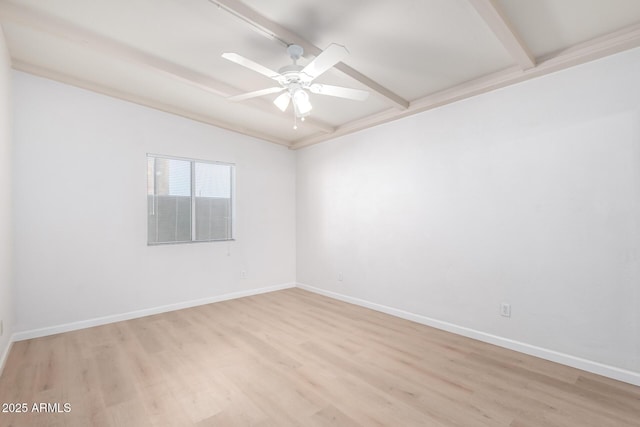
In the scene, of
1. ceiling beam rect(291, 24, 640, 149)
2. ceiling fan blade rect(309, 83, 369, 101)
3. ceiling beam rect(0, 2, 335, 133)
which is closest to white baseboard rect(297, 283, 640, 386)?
ceiling beam rect(291, 24, 640, 149)

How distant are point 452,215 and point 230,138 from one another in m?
3.49

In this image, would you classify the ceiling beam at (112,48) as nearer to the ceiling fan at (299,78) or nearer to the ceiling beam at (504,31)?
the ceiling fan at (299,78)

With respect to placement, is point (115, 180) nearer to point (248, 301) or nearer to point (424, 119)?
point (248, 301)

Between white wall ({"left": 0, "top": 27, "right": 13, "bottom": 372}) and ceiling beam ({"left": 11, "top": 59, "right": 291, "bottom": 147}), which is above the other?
ceiling beam ({"left": 11, "top": 59, "right": 291, "bottom": 147})

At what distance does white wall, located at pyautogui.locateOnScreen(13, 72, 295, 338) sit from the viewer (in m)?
3.00

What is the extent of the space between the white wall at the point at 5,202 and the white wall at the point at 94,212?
9.5 inches

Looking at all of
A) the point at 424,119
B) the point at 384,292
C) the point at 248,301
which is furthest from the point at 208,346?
the point at 424,119

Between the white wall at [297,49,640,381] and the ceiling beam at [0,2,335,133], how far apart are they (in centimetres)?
219

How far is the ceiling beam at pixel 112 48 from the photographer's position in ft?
7.07

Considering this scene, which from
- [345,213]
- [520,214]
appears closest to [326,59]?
[520,214]

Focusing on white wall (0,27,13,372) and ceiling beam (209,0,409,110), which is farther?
white wall (0,27,13,372)

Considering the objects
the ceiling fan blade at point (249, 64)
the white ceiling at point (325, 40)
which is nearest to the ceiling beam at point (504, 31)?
the white ceiling at point (325, 40)

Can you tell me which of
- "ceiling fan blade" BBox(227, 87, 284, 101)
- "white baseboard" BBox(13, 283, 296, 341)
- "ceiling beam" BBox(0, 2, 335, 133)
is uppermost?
"ceiling beam" BBox(0, 2, 335, 133)

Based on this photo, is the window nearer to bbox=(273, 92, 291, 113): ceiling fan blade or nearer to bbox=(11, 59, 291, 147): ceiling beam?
bbox=(11, 59, 291, 147): ceiling beam
